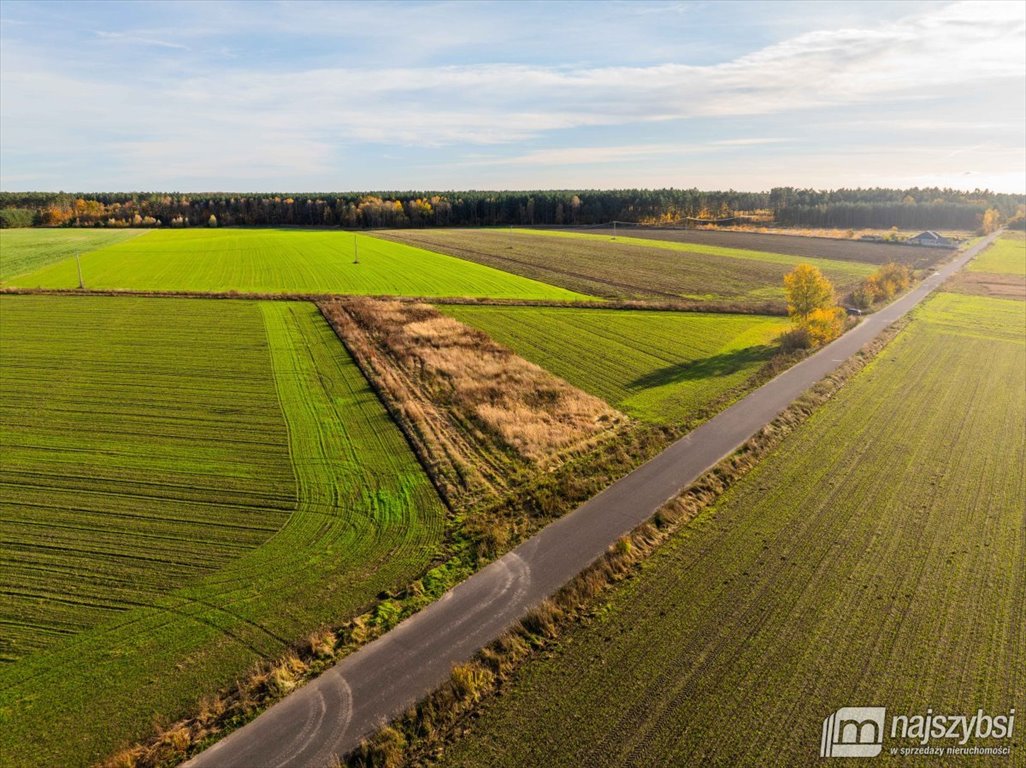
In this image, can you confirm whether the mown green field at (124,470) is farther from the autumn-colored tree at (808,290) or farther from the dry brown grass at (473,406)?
the autumn-colored tree at (808,290)

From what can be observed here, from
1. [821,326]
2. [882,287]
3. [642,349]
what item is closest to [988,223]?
[882,287]

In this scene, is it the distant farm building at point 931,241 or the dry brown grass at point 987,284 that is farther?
the distant farm building at point 931,241

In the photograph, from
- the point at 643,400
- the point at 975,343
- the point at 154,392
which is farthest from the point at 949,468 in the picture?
the point at 154,392

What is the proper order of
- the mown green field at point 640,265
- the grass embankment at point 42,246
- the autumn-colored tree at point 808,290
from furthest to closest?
the grass embankment at point 42,246 → the mown green field at point 640,265 → the autumn-colored tree at point 808,290

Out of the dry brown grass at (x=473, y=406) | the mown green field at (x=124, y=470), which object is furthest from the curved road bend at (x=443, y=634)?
the mown green field at (x=124, y=470)

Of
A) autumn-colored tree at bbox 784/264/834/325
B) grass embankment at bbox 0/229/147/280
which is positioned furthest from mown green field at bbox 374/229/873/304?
grass embankment at bbox 0/229/147/280

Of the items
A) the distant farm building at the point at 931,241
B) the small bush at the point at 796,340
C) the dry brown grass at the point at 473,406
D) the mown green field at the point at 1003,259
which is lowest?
the dry brown grass at the point at 473,406

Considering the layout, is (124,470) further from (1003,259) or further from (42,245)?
(1003,259)

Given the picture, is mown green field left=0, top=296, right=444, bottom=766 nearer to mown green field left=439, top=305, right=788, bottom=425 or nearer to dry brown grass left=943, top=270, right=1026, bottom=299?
mown green field left=439, top=305, right=788, bottom=425
